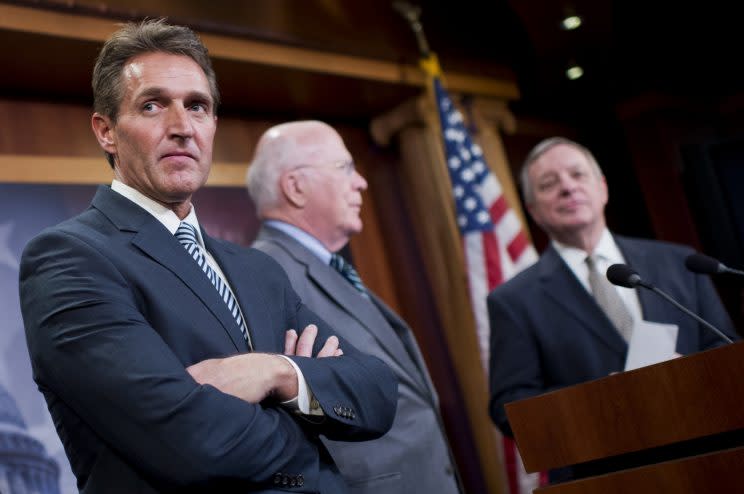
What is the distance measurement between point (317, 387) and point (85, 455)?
0.45 metres

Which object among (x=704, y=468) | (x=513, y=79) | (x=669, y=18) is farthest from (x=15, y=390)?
(x=669, y=18)

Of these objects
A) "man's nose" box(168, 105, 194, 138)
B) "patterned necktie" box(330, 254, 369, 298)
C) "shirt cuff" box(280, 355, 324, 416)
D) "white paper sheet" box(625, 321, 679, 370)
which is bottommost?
"white paper sheet" box(625, 321, 679, 370)

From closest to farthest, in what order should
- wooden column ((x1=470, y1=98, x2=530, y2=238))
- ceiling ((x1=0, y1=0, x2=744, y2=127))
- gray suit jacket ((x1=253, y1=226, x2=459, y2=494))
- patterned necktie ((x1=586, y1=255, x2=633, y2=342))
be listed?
gray suit jacket ((x1=253, y1=226, x2=459, y2=494)), patterned necktie ((x1=586, y1=255, x2=633, y2=342)), ceiling ((x1=0, y1=0, x2=744, y2=127)), wooden column ((x1=470, y1=98, x2=530, y2=238))

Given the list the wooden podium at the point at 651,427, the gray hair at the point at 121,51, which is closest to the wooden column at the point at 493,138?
the wooden podium at the point at 651,427

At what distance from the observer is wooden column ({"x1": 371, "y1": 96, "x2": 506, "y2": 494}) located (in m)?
4.96

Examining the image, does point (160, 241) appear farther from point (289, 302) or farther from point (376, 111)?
point (376, 111)

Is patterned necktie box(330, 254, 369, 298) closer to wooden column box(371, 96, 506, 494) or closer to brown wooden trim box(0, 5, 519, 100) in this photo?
brown wooden trim box(0, 5, 519, 100)

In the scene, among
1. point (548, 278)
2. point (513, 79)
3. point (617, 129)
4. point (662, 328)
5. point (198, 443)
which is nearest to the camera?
point (198, 443)

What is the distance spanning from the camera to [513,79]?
589 cm

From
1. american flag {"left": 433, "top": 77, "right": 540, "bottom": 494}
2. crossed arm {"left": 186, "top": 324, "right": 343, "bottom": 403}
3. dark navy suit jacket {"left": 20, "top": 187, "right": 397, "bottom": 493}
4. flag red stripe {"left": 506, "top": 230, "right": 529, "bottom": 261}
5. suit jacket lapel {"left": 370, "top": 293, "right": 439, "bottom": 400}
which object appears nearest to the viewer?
dark navy suit jacket {"left": 20, "top": 187, "right": 397, "bottom": 493}

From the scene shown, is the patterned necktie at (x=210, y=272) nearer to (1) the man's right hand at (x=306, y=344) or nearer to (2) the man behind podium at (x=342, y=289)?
(1) the man's right hand at (x=306, y=344)

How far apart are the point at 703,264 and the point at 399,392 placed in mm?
958

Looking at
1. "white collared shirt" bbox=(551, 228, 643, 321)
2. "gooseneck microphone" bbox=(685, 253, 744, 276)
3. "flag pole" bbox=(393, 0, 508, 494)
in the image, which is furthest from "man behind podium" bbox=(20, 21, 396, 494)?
"flag pole" bbox=(393, 0, 508, 494)

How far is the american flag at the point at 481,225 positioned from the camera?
15.2 ft
